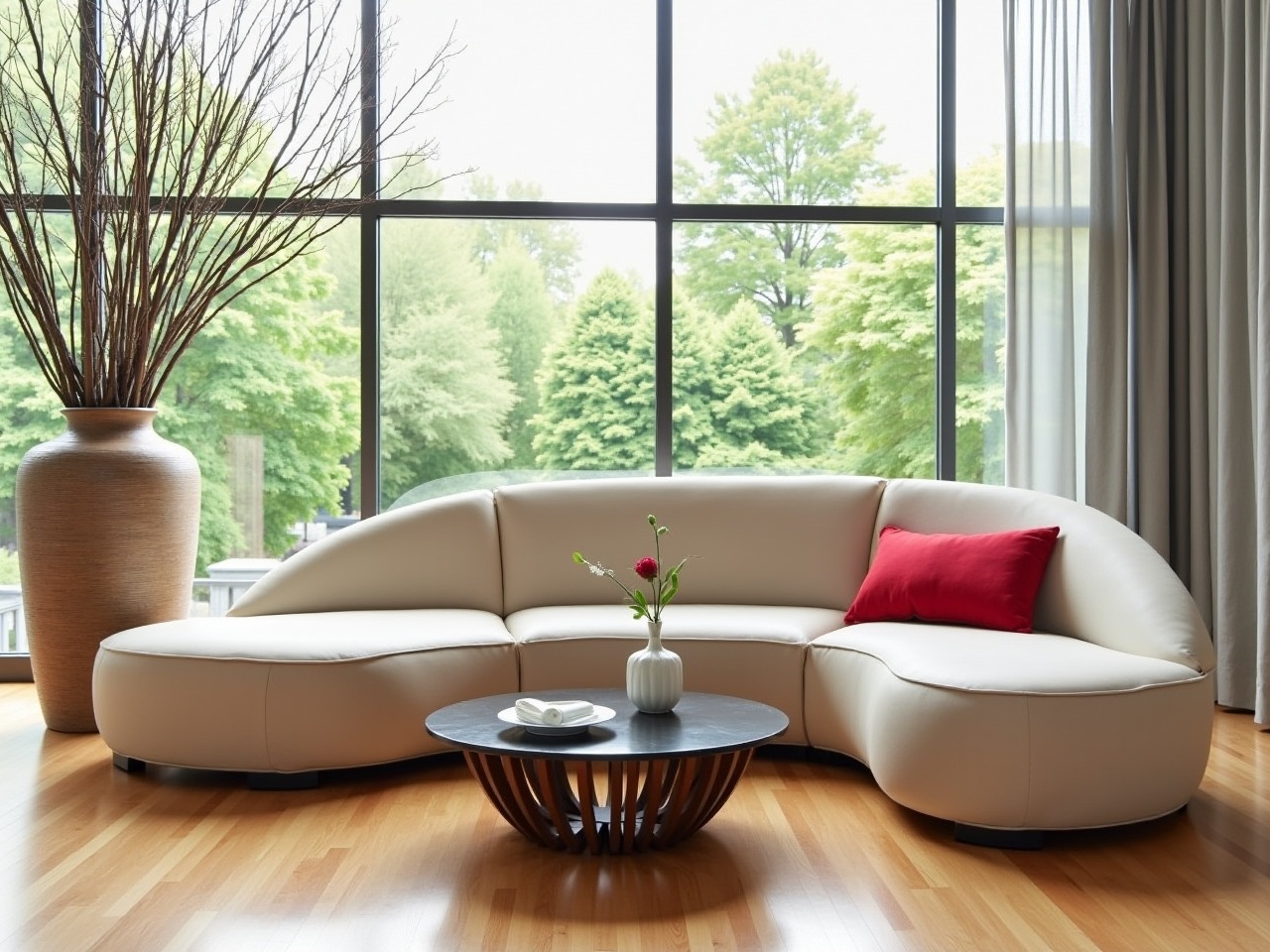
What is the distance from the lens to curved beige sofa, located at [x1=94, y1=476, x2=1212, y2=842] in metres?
2.75

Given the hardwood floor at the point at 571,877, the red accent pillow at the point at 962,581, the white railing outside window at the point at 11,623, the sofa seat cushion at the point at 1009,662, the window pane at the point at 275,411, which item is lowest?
the hardwood floor at the point at 571,877

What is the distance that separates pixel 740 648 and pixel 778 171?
6.98 feet

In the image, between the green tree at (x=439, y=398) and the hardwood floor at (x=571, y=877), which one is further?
the green tree at (x=439, y=398)

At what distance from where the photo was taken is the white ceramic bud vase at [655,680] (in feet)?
9.20

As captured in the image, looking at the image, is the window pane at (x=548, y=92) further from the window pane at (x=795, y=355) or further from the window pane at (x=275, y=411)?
the window pane at (x=275, y=411)

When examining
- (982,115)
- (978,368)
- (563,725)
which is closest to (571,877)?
(563,725)

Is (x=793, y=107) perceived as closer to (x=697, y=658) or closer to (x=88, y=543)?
(x=697, y=658)

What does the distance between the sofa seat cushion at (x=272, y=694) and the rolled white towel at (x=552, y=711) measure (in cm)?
71

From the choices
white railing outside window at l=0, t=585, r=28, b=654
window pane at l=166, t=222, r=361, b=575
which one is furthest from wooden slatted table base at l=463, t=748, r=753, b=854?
white railing outside window at l=0, t=585, r=28, b=654

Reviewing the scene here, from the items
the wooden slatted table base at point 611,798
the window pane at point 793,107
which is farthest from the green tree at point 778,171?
the wooden slatted table base at point 611,798

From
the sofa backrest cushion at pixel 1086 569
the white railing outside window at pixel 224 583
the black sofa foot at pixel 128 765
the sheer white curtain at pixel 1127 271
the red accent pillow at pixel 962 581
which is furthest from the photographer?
the white railing outside window at pixel 224 583

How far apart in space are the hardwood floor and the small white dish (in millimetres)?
291

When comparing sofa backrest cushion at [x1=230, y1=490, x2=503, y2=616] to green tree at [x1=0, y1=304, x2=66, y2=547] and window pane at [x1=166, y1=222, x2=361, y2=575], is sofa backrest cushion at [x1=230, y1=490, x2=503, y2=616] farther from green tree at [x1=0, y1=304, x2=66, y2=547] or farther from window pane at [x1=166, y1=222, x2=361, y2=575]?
green tree at [x1=0, y1=304, x2=66, y2=547]

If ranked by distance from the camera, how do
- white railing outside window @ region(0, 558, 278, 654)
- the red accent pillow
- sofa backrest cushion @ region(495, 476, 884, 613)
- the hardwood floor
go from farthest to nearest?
white railing outside window @ region(0, 558, 278, 654)
sofa backrest cushion @ region(495, 476, 884, 613)
the red accent pillow
the hardwood floor
